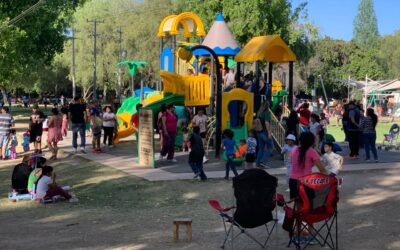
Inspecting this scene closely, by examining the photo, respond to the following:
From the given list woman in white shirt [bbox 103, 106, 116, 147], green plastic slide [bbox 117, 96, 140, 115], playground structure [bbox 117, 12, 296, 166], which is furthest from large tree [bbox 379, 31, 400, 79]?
woman in white shirt [bbox 103, 106, 116, 147]

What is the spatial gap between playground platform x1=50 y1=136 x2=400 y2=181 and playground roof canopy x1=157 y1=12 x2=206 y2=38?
5.51m

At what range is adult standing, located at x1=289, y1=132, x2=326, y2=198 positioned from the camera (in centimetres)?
764

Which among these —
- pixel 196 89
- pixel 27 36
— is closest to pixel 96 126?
pixel 196 89

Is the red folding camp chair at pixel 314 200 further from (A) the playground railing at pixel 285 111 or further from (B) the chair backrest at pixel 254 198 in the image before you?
(A) the playground railing at pixel 285 111

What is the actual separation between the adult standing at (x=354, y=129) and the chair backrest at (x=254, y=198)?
10731 mm

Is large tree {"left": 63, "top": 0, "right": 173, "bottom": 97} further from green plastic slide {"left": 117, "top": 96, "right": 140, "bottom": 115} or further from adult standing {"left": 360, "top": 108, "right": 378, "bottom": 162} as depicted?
adult standing {"left": 360, "top": 108, "right": 378, "bottom": 162}

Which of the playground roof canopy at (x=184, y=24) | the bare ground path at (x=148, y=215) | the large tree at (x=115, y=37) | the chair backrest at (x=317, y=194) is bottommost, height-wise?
the bare ground path at (x=148, y=215)

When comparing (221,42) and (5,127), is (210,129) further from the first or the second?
(5,127)

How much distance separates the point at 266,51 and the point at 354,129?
3.71 metres

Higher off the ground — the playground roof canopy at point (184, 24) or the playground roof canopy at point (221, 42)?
the playground roof canopy at point (184, 24)

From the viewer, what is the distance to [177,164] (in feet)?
52.0

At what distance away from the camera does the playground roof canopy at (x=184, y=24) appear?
2231 cm

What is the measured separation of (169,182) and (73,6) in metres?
25.1

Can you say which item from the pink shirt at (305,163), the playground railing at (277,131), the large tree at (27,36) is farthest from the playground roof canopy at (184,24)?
the pink shirt at (305,163)
